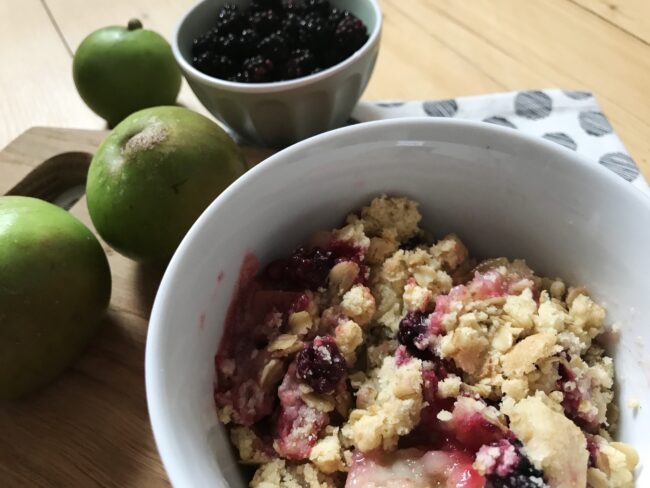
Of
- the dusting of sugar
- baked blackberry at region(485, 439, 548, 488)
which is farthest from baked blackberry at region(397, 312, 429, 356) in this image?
the dusting of sugar

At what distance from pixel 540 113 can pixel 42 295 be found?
2.62ft

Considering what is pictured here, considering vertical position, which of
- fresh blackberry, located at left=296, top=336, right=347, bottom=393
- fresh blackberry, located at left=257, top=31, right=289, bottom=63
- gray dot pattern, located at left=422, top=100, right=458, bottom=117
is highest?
fresh blackberry, located at left=257, top=31, right=289, bottom=63

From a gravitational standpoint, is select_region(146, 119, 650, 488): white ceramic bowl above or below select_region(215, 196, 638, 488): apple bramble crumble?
above

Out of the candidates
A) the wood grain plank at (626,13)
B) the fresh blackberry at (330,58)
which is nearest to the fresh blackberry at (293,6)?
the fresh blackberry at (330,58)

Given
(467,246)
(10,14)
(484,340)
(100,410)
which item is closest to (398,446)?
(484,340)

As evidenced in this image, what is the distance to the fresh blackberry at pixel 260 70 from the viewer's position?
970 millimetres

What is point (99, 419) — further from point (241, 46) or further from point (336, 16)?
point (336, 16)

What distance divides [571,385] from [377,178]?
29 cm

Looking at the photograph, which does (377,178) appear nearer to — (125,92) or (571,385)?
(571,385)

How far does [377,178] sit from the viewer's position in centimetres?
69

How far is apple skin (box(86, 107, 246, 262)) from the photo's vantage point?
32.6 inches

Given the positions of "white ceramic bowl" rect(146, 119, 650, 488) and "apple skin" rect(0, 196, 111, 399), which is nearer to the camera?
"white ceramic bowl" rect(146, 119, 650, 488)

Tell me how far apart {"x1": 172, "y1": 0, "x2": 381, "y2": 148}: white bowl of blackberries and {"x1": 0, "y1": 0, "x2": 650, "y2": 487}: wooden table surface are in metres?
0.15

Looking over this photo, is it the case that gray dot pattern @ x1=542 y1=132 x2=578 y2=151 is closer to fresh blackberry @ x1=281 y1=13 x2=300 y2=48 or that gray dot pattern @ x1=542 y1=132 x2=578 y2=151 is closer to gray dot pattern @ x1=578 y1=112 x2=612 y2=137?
gray dot pattern @ x1=578 y1=112 x2=612 y2=137
